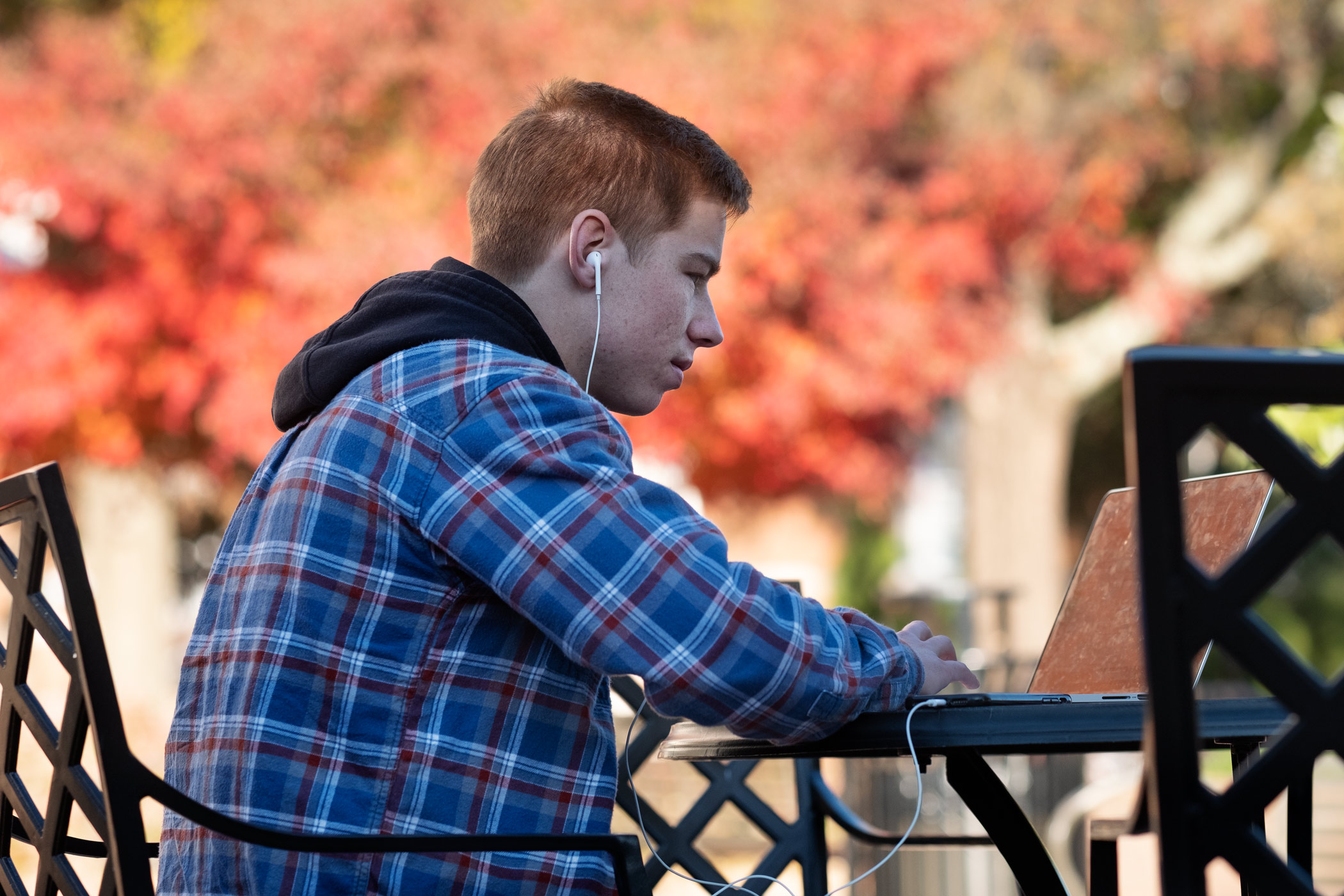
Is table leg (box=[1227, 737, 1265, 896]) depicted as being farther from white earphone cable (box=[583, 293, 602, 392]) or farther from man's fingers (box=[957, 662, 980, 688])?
white earphone cable (box=[583, 293, 602, 392])

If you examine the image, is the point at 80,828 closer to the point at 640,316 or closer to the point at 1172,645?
the point at 640,316

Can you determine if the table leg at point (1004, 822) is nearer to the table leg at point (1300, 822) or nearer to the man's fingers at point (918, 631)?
the man's fingers at point (918, 631)

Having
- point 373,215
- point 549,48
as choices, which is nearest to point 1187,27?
point 549,48

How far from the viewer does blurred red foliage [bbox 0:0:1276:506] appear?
754 cm

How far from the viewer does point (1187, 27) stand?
28.5 feet

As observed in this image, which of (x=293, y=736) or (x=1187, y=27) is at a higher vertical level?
(x=1187, y=27)

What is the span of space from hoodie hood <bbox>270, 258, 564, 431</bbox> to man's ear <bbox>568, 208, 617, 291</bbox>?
112 millimetres

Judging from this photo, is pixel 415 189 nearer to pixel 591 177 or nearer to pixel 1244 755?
pixel 591 177

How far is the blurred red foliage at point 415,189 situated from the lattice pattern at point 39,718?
5.95 metres

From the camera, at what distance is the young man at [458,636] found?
4.51ft

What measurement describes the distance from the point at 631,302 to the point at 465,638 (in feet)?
1.70

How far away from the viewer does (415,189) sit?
7.62 metres

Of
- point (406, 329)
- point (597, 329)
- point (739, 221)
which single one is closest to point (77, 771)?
point (406, 329)

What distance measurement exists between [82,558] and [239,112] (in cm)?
687
